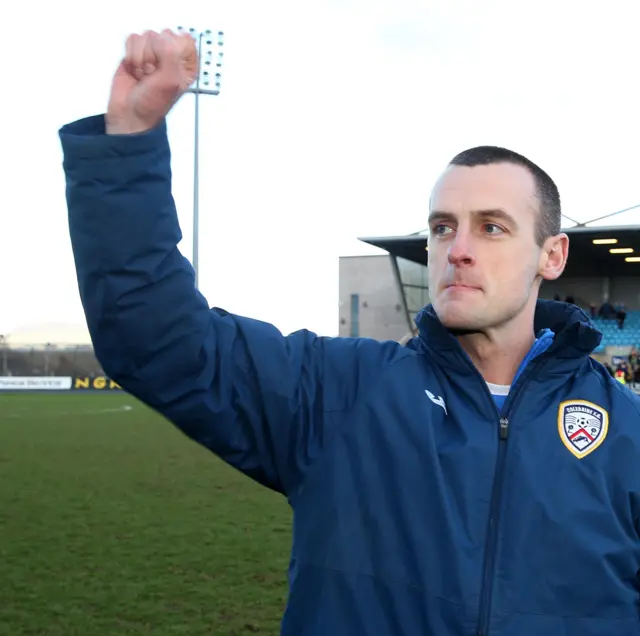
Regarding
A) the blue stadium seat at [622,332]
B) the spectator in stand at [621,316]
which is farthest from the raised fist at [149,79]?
the spectator in stand at [621,316]

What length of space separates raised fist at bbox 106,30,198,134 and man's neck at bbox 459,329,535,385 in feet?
2.72

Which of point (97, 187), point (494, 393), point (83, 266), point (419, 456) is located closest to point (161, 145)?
point (97, 187)

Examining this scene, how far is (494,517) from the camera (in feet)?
4.97

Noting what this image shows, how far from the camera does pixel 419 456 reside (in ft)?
5.08

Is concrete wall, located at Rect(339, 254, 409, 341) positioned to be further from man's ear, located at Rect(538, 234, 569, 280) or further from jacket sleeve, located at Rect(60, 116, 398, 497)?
jacket sleeve, located at Rect(60, 116, 398, 497)

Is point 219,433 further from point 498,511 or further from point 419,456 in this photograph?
point 498,511

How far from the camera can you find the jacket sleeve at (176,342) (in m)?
1.31

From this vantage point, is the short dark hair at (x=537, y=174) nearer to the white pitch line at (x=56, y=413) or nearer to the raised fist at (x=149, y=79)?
the raised fist at (x=149, y=79)

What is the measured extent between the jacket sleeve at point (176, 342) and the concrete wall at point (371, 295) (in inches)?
1366

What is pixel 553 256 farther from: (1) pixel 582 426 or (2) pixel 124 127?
(2) pixel 124 127

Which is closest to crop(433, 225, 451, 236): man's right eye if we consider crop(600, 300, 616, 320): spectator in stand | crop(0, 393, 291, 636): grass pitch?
crop(0, 393, 291, 636): grass pitch

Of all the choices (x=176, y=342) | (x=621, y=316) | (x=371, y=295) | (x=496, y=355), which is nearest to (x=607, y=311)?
(x=621, y=316)

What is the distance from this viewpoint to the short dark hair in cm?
175

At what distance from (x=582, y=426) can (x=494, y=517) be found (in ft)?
0.87
